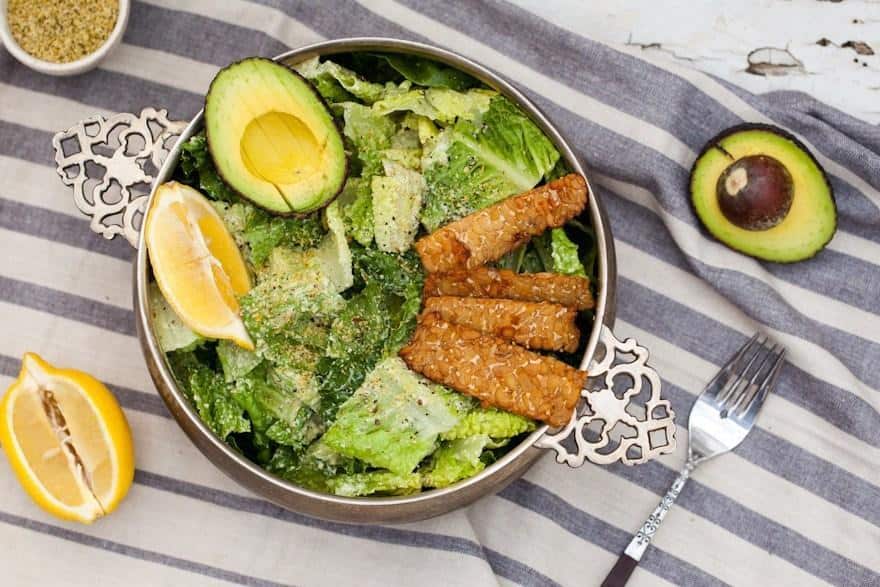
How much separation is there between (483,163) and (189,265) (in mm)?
767

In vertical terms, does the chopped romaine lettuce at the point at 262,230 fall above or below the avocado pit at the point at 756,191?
below

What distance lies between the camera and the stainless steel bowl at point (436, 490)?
2406 millimetres

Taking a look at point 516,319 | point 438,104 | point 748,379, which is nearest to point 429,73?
point 438,104

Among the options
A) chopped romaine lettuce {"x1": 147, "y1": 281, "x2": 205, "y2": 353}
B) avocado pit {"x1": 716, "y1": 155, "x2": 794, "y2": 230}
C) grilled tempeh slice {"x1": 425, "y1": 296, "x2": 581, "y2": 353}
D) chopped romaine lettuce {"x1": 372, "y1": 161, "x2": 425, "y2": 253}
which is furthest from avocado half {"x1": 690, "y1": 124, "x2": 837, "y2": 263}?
chopped romaine lettuce {"x1": 147, "y1": 281, "x2": 205, "y2": 353}

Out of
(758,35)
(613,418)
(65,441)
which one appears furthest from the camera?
(758,35)

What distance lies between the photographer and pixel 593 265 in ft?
8.57

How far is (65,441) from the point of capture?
2730 millimetres

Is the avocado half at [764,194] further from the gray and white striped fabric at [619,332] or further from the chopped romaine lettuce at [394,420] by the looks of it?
the chopped romaine lettuce at [394,420]

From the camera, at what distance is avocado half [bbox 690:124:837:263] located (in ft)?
8.77

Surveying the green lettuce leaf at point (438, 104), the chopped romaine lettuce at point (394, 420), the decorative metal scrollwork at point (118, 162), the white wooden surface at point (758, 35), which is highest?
the white wooden surface at point (758, 35)

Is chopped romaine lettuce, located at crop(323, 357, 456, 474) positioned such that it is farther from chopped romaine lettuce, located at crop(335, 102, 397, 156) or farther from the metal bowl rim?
chopped romaine lettuce, located at crop(335, 102, 397, 156)

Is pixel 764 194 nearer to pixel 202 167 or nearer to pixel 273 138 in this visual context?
pixel 273 138

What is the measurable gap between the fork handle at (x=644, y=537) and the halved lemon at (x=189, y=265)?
1210mm

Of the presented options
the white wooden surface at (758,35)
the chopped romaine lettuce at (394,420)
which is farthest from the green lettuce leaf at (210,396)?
the white wooden surface at (758,35)
